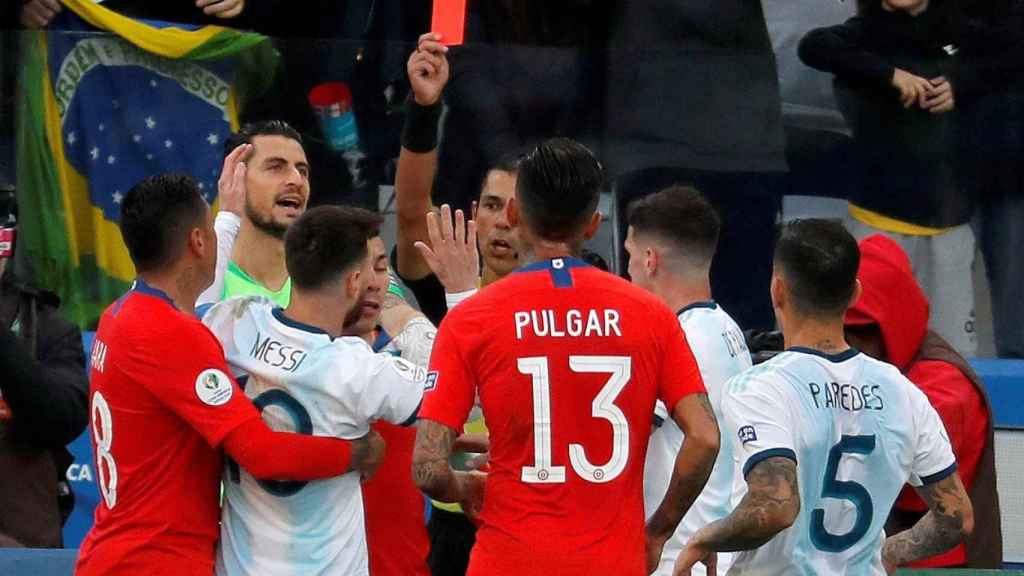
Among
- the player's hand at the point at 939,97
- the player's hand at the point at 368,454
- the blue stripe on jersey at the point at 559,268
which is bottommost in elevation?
the player's hand at the point at 368,454

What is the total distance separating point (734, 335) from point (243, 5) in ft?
11.6

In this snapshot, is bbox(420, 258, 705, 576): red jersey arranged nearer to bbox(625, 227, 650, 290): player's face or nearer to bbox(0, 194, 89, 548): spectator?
bbox(625, 227, 650, 290): player's face

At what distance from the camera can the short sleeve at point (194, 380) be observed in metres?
5.18

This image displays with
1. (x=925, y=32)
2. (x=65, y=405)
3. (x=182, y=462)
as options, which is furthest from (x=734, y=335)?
(x=925, y=32)

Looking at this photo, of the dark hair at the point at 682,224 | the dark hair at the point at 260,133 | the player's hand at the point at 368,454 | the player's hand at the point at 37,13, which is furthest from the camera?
the player's hand at the point at 37,13

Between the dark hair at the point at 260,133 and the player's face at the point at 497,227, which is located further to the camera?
the dark hair at the point at 260,133

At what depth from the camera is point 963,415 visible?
6258 mm

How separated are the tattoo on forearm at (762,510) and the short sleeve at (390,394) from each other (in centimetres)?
94

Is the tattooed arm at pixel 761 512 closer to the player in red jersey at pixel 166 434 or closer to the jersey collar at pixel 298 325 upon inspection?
the player in red jersey at pixel 166 434

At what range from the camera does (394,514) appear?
5723mm

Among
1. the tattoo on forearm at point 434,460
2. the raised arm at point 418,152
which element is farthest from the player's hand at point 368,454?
the raised arm at point 418,152

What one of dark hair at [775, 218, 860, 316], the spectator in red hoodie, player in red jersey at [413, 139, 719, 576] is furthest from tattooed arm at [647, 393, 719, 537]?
the spectator in red hoodie

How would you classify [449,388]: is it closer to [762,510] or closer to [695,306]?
[762,510]

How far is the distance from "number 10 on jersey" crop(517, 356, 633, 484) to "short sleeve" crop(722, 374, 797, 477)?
323mm
